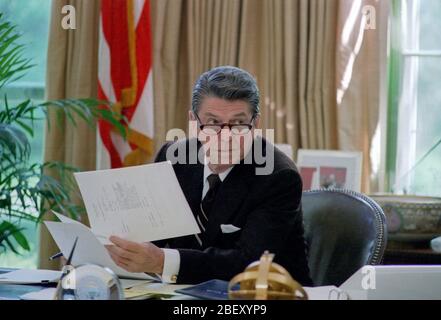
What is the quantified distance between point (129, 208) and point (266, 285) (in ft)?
2.19

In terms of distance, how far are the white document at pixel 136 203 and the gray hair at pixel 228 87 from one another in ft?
1.24

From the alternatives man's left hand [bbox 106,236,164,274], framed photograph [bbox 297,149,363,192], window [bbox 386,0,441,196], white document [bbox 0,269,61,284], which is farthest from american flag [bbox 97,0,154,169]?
man's left hand [bbox 106,236,164,274]

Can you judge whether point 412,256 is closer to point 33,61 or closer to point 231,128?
point 231,128

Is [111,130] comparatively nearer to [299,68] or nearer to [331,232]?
[299,68]

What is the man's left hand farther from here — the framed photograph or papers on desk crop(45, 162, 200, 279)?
the framed photograph

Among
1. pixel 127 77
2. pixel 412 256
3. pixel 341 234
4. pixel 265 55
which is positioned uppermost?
pixel 265 55

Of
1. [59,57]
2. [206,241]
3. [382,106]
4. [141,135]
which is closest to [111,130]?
[141,135]

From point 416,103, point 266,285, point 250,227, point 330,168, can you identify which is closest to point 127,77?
point 330,168

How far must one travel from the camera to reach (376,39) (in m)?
3.61

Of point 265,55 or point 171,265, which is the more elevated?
point 265,55

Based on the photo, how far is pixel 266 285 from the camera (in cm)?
129

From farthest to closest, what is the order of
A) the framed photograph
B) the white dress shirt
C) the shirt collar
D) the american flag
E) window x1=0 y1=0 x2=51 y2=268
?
window x1=0 y1=0 x2=51 y2=268
the american flag
the framed photograph
the shirt collar
the white dress shirt

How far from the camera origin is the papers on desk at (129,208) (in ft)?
6.17

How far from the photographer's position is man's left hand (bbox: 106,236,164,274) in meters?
1.91
